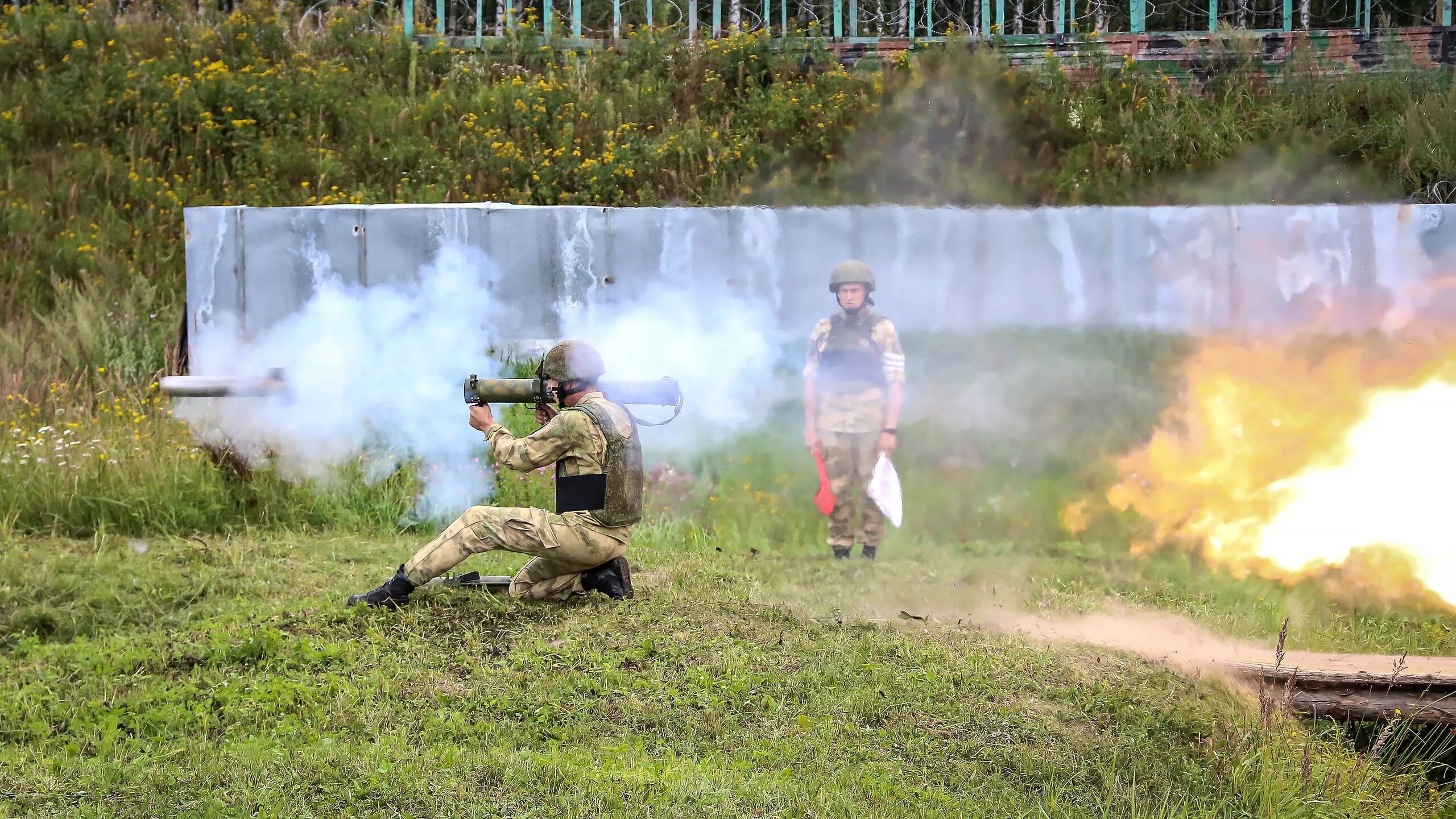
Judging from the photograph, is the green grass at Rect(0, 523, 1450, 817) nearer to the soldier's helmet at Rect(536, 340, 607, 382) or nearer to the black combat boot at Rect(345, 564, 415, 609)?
the black combat boot at Rect(345, 564, 415, 609)

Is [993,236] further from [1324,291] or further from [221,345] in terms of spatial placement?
[221,345]

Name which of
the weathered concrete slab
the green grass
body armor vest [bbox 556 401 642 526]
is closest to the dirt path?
the green grass

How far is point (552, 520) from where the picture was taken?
7.02 m

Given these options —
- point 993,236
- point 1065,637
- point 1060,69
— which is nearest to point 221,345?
point 993,236

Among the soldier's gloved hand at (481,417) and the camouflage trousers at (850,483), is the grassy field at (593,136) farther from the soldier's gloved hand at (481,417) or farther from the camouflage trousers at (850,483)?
the soldier's gloved hand at (481,417)

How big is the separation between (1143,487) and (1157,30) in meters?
8.08

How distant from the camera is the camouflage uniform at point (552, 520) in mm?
6953

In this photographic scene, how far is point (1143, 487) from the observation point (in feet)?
30.8

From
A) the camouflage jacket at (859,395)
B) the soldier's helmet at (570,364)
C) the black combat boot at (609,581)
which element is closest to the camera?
the soldier's helmet at (570,364)

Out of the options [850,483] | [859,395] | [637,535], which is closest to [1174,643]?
[850,483]

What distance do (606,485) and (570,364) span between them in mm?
672

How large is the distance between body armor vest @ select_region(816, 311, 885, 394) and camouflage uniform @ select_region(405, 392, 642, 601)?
223cm

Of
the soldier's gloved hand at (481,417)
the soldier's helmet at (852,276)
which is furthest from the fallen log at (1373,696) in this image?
the soldier's gloved hand at (481,417)

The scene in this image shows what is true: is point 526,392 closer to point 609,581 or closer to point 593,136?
point 609,581
